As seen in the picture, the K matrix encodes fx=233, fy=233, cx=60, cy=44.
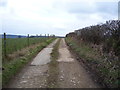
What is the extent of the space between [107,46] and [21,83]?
5.48m

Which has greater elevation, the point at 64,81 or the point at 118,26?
the point at 118,26

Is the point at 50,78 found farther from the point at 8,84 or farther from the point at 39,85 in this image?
the point at 8,84

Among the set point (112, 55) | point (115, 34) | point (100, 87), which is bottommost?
point (100, 87)

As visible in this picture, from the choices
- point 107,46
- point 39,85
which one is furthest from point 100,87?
point 107,46

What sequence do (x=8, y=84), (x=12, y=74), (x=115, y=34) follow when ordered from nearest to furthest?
(x=8, y=84) → (x=12, y=74) → (x=115, y=34)

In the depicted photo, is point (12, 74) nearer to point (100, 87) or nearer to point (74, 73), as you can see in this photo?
point (74, 73)

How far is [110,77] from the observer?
7.54 m

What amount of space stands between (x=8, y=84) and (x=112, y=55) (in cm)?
463

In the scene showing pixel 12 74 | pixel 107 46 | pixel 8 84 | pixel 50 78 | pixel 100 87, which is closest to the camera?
pixel 100 87

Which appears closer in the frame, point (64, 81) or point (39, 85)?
point (39, 85)

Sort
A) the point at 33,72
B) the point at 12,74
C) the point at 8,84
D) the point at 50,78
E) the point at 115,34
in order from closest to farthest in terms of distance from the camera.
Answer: the point at 8,84 → the point at 50,78 → the point at 12,74 → the point at 33,72 → the point at 115,34

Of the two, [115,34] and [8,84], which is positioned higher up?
[115,34]

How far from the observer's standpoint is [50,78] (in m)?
8.38

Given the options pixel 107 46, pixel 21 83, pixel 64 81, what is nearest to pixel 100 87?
pixel 64 81
